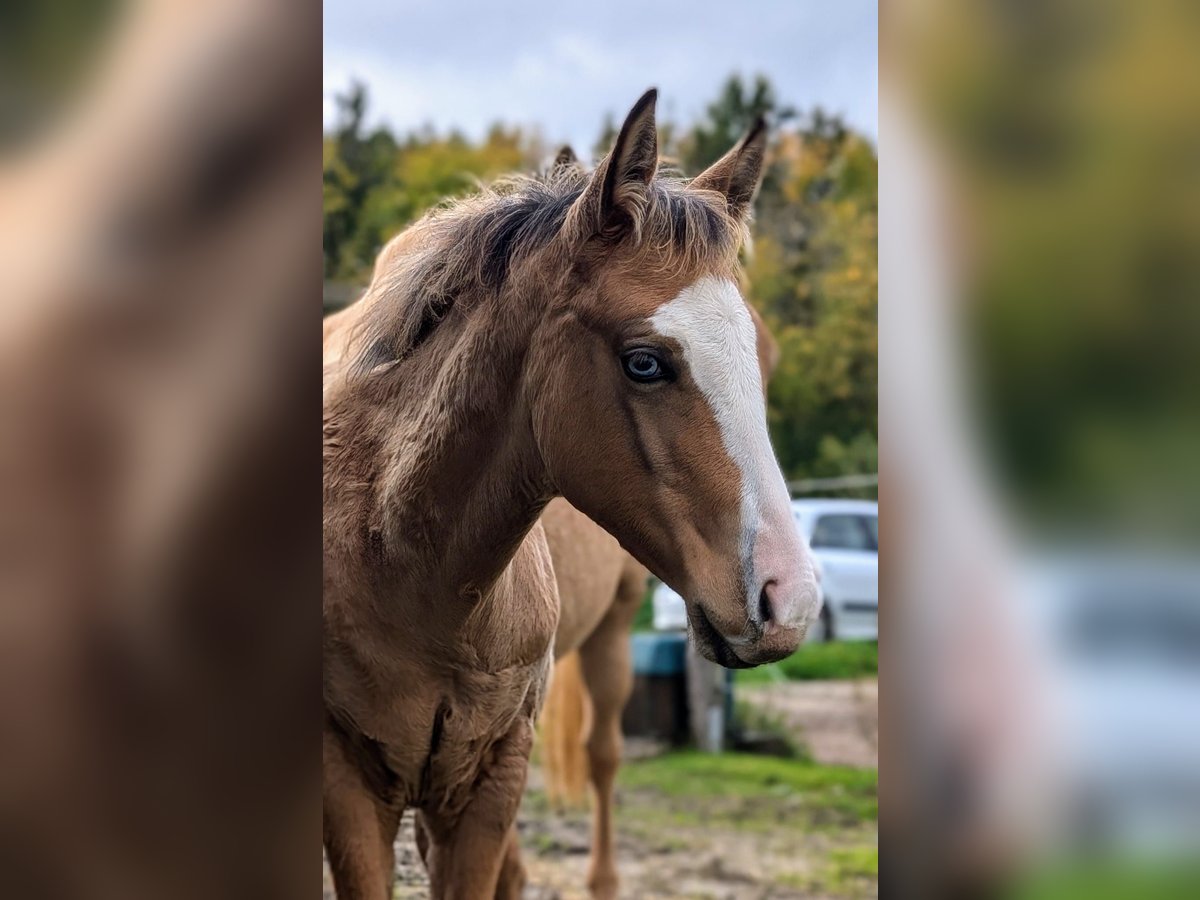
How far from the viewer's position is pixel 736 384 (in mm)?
1435

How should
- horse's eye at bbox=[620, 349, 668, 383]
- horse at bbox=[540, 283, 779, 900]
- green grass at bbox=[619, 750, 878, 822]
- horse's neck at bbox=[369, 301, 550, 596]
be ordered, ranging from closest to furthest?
horse's eye at bbox=[620, 349, 668, 383], horse's neck at bbox=[369, 301, 550, 596], horse at bbox=[540, 283, 779, 900], green grass at bbox=[619, 750, 878, 822]

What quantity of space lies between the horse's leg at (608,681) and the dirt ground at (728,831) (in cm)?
46

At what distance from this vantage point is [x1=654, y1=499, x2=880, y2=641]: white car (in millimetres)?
7598

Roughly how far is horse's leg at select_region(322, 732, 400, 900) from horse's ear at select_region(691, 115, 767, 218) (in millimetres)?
1199

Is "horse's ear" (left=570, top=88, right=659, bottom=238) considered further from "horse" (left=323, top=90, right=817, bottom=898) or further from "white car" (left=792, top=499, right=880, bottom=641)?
"white car" (left=792, top=499, right=880, bottom=641)

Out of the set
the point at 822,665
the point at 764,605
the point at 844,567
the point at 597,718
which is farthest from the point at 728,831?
the point at 764,605

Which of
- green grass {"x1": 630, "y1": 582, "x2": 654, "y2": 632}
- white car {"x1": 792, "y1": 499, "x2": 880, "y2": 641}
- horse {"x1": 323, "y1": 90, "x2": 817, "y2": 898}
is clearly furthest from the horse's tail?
green grass {"x1": 630, "y1": 582, "x2": 654, "y2": 632}

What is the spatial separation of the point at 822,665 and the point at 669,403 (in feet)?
21.5
